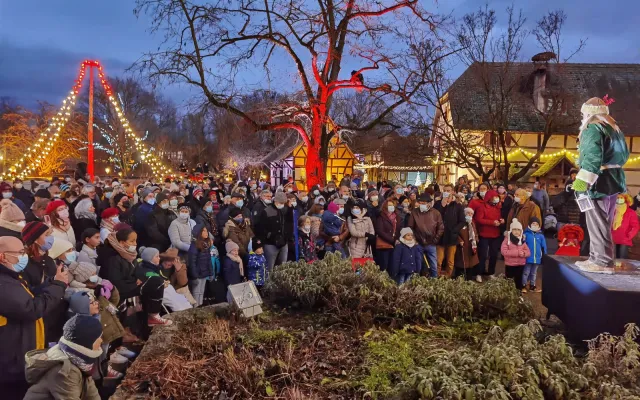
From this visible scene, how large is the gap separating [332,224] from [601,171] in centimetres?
502

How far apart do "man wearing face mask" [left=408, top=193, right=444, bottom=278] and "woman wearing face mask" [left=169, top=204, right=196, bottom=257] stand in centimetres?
430

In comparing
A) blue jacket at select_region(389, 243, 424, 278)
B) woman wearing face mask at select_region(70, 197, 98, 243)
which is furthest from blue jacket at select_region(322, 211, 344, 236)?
woman wearing face mask at select_region(70, 197, 98, 243)

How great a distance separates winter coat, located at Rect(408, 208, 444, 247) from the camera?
30.0 feet

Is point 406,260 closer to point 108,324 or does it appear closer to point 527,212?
point 527,212

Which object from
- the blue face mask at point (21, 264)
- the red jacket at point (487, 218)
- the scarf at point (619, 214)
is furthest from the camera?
the red jacket at point (487, 218)

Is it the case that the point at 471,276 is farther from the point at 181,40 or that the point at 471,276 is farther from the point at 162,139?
the point at 162,139

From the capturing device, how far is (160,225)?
8.27 meters

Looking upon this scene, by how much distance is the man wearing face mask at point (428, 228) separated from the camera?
9.14 m

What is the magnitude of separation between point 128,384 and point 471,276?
7.87m

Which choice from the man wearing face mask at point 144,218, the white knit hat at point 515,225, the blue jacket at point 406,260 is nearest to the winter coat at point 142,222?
the man wearing face mask at point 144,218

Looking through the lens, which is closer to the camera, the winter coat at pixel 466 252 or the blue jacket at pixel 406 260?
the blue jacket at pixel 406 260

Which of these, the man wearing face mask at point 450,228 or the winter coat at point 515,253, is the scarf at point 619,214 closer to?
the winter coat at point 515,253

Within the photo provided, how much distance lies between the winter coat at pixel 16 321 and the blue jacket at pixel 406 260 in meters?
5.94

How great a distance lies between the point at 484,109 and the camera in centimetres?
2516
